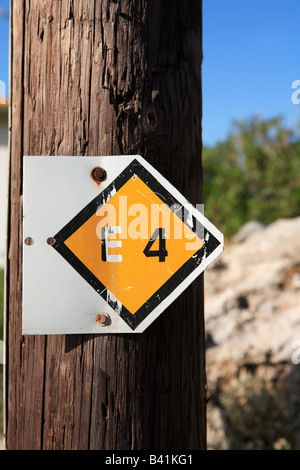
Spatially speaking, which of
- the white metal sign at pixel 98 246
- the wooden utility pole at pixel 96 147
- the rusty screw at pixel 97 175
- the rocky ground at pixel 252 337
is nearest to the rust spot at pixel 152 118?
the wooden utility pole at pixel 96 147

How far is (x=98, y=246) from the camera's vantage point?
1408 millimetres

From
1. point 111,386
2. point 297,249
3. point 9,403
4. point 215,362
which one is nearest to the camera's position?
point 111,386

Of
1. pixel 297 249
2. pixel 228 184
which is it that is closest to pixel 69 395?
pixel 297 249

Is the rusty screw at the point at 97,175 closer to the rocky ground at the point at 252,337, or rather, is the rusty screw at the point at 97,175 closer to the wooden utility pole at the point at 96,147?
the wooden utility pole at the point at 96,147

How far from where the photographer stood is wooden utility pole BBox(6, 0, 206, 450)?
1407 mm

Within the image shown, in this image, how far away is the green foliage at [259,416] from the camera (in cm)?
408

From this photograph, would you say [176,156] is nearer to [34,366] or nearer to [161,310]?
[161,310]

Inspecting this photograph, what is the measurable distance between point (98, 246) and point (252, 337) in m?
3.47

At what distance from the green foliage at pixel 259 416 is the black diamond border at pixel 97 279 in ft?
10.4

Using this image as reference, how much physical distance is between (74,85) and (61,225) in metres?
0.45

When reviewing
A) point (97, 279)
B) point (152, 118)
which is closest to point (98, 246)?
point (97, 279)

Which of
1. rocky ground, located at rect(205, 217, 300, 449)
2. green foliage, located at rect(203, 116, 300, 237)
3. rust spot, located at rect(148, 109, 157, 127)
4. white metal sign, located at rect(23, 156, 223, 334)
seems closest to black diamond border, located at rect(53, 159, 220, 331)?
white metal sign, located at rect(23, 156, 223, 334)

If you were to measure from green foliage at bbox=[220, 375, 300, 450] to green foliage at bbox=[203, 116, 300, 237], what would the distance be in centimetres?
632
